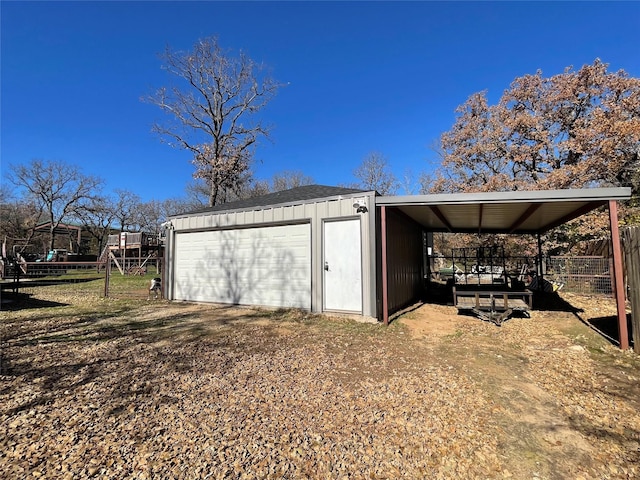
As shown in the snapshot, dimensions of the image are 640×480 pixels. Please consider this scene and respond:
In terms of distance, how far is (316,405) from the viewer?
2.87 m

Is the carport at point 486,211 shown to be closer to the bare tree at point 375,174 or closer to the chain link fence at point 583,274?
the chain link fence at point 583,274

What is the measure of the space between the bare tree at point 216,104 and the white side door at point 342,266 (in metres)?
13.9

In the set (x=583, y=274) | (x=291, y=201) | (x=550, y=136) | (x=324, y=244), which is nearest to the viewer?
(x=324, y=244)

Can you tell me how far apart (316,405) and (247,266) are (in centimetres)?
576

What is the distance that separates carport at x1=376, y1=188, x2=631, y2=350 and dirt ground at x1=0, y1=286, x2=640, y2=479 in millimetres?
1188

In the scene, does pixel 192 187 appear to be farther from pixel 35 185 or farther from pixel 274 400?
pixel 274 400

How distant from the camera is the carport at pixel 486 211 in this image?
15.5ft

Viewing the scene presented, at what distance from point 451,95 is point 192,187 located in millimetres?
24000

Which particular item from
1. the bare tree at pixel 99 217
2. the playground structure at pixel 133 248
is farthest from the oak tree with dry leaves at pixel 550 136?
the bare tree at pixel 99 217

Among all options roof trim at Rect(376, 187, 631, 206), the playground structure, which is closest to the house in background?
roof trim at Rect(376, 187, 631, 206)

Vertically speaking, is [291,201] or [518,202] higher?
[291,201]

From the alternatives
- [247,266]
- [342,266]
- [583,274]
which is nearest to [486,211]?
[342,266]

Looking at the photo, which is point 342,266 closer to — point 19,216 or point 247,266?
point 247,266

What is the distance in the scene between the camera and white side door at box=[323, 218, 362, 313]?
664 cm
